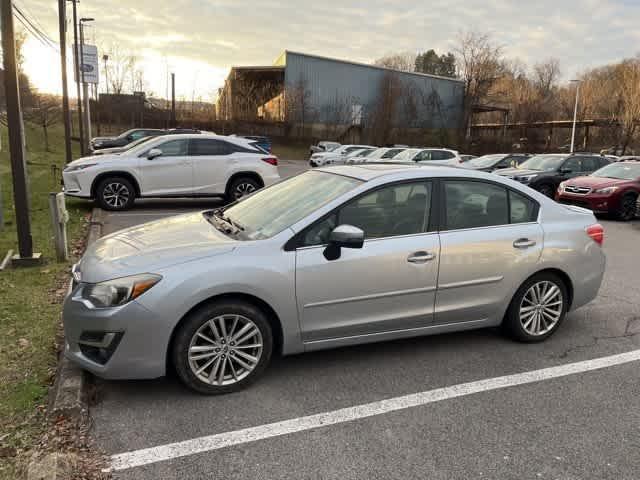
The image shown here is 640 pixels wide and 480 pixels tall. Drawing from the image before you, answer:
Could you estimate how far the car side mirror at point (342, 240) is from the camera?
3.55 metres

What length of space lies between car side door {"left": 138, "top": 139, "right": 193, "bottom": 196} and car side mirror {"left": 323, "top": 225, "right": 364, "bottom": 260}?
336 inches

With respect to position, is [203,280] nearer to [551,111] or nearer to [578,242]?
[578,242]

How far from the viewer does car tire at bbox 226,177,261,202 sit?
39.6 ft

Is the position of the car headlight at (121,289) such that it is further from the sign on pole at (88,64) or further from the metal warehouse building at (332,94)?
the metal warehouse building at (332,94)

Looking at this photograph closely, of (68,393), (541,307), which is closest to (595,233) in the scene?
(541,307)

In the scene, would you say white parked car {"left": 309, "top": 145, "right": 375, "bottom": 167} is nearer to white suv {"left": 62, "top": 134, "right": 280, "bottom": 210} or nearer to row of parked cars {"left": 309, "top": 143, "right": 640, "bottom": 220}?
row of parked cars {"left": 309, "top": 143, "right": 640, "bottom": 220}

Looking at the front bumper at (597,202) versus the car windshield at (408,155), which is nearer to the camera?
the front bumper at (597,202)

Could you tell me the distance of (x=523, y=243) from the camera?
441 cm

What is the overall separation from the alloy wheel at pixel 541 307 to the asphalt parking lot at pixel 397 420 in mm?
178

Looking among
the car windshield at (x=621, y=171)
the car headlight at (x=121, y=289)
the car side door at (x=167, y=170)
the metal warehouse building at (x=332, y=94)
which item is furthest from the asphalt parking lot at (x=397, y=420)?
the metal warehouse building at (x=332, y=94)

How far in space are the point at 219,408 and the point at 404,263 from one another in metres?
1.69

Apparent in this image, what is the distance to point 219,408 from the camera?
3.42 m

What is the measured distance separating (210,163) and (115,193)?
7.02ft

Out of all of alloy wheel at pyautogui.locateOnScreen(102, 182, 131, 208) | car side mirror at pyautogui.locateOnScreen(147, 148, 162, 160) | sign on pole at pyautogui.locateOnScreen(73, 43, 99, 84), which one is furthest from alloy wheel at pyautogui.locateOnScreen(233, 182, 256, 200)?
sign on pole at pyautogui.locateOnScreen(73, 43, 99, 84)
